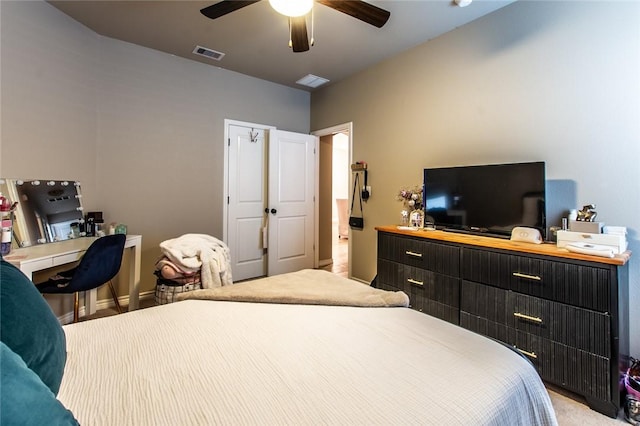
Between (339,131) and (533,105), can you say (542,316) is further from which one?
(339,131)

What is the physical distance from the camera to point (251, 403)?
2.57 feet

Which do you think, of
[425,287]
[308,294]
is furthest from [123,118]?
[425,287]

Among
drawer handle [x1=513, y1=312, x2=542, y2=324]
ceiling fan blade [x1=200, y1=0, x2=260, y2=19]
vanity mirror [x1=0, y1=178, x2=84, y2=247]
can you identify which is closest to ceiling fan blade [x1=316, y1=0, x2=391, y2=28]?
ceiling fan blade [x1=200, y1=0, x2=260, y2=19]

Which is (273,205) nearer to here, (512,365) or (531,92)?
(531,92)

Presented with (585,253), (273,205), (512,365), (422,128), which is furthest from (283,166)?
(512,365)

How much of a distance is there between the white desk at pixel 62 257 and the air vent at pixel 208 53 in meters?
2.13

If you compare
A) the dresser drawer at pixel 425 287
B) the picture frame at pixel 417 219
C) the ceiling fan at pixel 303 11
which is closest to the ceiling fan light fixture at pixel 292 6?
the ceiling fan at pixel 303 11

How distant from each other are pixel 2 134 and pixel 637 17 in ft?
14.4

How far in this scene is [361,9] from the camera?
1968 mm

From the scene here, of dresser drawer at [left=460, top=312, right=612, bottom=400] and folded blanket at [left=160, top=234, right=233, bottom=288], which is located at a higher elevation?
folded blanket at [left=160, top=234, right=233, bottom=288]

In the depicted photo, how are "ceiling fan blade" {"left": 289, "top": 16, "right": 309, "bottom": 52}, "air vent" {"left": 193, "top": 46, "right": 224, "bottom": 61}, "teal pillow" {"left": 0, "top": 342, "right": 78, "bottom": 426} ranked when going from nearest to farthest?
"teal pillow" {"left": 0, "top": 342, "right": 78, "bottom": 426} < "ceiling fan blade" {"left": 289, "top": 16, "right": 309, "bottom": 52} < "air vent" {"left": 193, "top": 46, "right": 224, "bottom": 61}

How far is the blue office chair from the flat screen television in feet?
9.05

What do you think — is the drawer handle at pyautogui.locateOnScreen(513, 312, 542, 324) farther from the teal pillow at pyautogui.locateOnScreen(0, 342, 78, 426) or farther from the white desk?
the white desk

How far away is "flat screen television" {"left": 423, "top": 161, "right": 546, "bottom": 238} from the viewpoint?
2135 mm
